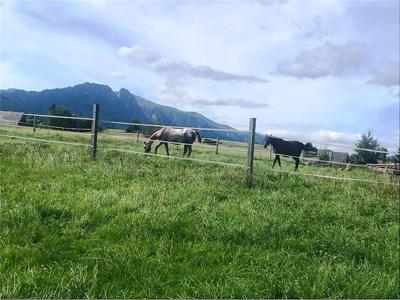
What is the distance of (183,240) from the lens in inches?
171

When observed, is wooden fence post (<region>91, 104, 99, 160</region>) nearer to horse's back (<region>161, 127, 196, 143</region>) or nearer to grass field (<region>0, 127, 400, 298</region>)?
grass field (<region>0, 127, 400, 298</region>)

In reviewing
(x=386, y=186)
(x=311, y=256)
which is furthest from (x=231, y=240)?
(x=386, y=186)

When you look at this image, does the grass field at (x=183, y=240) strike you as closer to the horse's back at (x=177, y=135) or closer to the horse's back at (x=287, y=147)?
the horse's back at (x=287, y=147)

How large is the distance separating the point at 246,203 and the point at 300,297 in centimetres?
323

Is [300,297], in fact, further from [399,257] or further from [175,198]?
[175,198]

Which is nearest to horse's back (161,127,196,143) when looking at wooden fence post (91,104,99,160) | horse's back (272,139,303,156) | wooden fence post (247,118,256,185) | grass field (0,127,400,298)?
horse's back (272,139,303,156)

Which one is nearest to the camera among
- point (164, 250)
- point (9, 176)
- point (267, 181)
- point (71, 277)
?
point (71, 277)

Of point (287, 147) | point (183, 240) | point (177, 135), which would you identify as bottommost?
point (183, 240)

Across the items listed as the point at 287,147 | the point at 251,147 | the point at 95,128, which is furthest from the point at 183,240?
the point at 287,147

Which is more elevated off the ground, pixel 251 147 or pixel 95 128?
pixel 95 128

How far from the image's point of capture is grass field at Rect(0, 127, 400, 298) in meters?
3.31

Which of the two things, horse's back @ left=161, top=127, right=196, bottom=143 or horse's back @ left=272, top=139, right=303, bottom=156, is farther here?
horse's back @ left=161, top=127, right=196, bottom=143

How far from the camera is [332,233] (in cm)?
539

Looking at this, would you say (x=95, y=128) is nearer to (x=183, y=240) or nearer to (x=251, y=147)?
(x=251, y=147)
